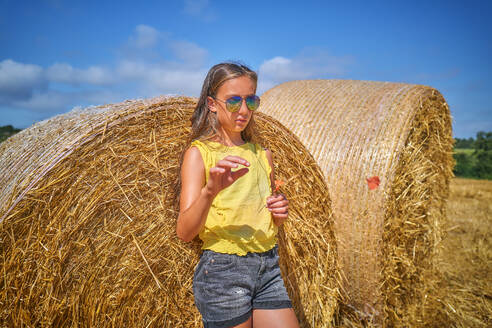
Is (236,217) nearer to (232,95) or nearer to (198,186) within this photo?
(198,186)

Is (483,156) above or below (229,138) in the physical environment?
below

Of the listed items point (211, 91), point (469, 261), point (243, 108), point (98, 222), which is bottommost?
point (469, 261)

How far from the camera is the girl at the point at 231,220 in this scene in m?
1.65

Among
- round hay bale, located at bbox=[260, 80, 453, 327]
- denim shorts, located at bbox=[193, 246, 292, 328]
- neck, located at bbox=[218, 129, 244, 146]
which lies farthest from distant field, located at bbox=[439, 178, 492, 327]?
neck, located at bbox=[218, 129, 244, 146]

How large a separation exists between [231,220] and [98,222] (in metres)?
0.76

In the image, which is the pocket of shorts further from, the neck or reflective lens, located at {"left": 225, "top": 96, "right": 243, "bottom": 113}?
reflective lens, located at {"left": 225, "top": 96, "right": 243, "bottom": 113}

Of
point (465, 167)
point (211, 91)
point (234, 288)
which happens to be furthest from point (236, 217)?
point (465, 167)

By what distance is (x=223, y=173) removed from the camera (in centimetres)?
147

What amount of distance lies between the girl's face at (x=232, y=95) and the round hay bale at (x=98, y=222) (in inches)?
14.5

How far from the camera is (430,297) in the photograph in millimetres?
3525

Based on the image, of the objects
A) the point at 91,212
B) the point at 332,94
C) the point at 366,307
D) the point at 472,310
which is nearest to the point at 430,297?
the point at 472,310

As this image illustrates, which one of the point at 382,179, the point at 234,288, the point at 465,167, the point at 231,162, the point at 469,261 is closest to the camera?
the point at 231,162

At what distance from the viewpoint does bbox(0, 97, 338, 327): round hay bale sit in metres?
1.67

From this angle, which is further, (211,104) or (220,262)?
(211,104)
